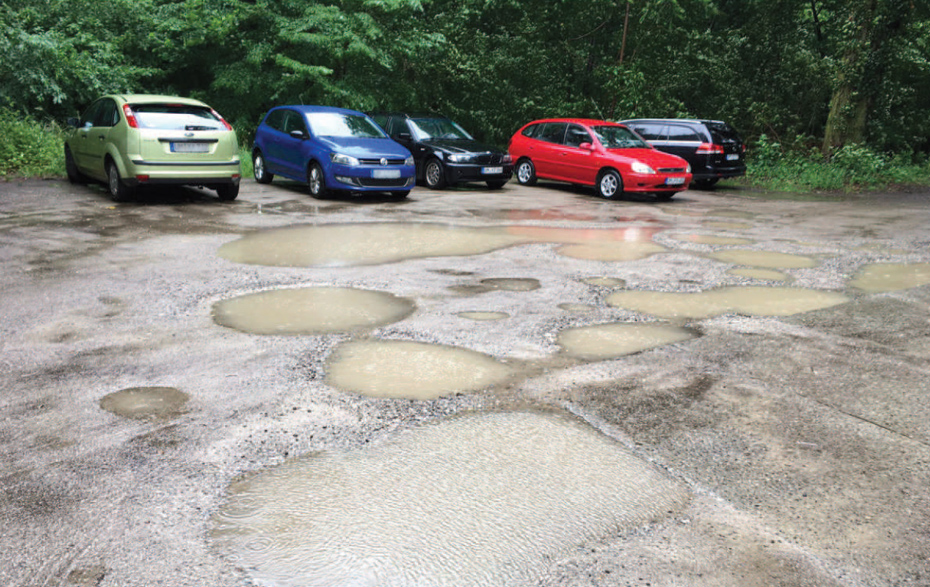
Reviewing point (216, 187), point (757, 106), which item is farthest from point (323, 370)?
point (757, 106)

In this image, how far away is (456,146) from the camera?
56.6 feet

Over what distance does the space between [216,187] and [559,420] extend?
1043 cm

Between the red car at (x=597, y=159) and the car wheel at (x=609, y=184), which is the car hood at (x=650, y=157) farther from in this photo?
the car wheel at (x=609, y=184)

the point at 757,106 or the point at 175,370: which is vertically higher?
the point at 757,106

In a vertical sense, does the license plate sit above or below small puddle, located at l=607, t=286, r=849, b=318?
above

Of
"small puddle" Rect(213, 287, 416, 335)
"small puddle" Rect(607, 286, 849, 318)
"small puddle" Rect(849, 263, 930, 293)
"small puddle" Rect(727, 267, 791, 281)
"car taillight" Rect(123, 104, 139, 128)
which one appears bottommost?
"small puddle" Rect(213, 287, 416, 335)

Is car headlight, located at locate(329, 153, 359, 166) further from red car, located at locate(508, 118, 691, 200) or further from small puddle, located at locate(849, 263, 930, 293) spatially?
small puddle, located at locate(849, 263, 930, 293)

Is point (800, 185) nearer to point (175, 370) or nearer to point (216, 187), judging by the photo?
point (216, 187)

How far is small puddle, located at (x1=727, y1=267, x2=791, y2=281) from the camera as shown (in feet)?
27.2

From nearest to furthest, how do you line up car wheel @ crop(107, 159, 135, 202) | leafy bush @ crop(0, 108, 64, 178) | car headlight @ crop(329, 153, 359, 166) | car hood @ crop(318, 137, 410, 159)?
car wheel @ crop(107, 159, 135, 202), car headlight @ crop(329, 153, 359, 166), car hood @ crop(318, 137, 410, 159), leafy bush @ crop(0, 108, 64, 178)

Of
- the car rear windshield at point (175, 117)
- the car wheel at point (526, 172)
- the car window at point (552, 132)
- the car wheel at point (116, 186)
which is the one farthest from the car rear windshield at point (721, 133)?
the car wheel at point (116, 186)

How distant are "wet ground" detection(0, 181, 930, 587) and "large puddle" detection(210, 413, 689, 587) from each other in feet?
0.04

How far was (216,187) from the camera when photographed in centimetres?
1331

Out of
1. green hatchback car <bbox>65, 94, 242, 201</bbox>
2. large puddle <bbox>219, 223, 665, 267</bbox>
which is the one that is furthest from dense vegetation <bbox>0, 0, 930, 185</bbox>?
large puddle <bbox>219, 223, 665, 267</bbox>
